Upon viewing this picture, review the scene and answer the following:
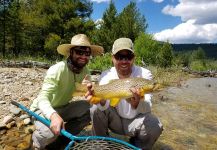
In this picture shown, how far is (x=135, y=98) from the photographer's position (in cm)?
396

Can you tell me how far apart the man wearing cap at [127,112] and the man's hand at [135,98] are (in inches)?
0.5

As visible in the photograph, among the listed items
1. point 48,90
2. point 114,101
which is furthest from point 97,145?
point 48,90

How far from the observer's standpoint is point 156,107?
9016mm

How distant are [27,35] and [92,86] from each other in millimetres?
31345

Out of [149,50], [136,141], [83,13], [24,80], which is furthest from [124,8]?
[136,141]

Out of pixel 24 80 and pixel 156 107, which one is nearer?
pixel 156 107

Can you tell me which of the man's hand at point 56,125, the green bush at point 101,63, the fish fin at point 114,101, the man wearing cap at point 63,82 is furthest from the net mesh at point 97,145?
the green bush at point 101,63

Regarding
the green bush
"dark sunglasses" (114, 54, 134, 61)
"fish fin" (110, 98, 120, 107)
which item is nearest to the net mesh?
"fish fin" (110, 98, 120, 107)

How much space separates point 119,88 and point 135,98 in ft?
0.81

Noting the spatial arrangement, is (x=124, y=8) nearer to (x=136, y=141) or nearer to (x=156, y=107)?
(x=156, y=107)

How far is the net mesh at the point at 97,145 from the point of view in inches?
145

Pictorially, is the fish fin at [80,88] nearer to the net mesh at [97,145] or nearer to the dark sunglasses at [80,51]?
the net mesh at [97,145]

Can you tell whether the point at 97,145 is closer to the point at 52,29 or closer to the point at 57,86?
the point at 57,86

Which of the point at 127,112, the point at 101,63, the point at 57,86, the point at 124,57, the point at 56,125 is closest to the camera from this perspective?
the point at 56,125
